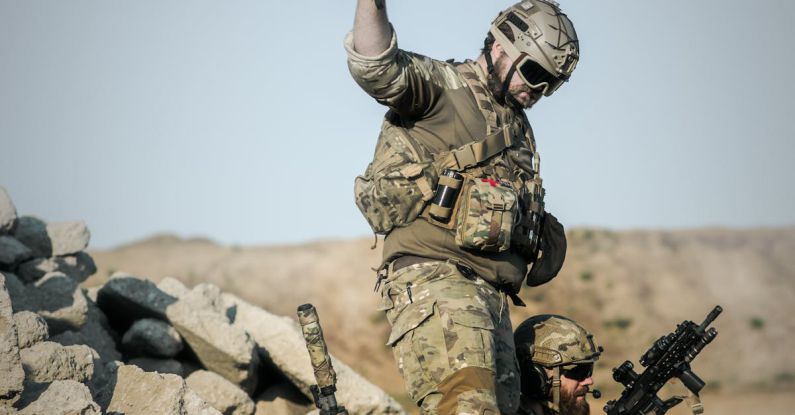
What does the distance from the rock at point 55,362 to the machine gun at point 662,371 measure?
3.21 meters

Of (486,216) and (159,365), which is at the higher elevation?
(486,216)

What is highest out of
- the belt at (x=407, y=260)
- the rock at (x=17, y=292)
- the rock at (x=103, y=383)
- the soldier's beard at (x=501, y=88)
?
the soldier's beard at (x=501, y=88)

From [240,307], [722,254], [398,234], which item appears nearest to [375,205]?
[398,234]

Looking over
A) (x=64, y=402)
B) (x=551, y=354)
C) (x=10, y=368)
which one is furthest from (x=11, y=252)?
(x=551, y=354)

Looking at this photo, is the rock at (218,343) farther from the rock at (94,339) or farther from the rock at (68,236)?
the rock at (68,236)

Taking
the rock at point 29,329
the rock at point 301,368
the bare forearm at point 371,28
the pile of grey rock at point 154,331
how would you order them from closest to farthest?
the bare forearm at point 371,28
the rock at point 29,329
the pile of grey rock at point 154,331
the rock at point 301,368

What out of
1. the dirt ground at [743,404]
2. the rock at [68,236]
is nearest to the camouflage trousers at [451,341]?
the rock at [68,236]

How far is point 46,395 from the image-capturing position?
547 centimetres

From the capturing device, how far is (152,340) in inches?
308

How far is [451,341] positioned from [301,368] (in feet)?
11.2

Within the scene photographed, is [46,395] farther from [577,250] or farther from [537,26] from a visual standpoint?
[577,250]

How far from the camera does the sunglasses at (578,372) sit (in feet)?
19.7

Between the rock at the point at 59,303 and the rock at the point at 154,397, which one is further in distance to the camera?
the rock at the point at 59,303

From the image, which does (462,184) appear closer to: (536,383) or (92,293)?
(536,383)
